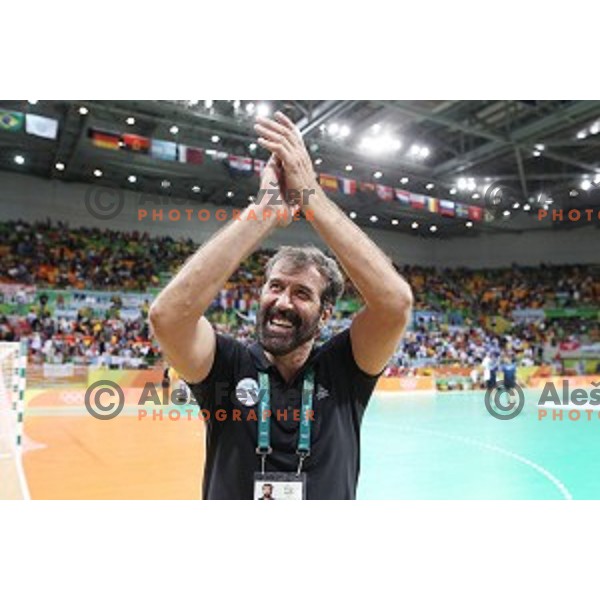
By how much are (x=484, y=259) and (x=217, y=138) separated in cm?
1672

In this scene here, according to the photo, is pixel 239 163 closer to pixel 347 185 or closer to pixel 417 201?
pixel 347 185

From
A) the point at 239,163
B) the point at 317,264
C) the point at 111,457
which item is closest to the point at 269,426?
the point at 317,264

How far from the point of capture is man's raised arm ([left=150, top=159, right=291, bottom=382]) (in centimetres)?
135

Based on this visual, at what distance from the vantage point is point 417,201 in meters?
22.1

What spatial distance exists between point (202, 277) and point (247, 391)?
0.46m

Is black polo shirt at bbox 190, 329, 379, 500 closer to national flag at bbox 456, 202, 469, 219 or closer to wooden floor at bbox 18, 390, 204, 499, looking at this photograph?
wooden floor at bbox 18, 390, 204, 499

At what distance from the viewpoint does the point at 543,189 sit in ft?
79.3

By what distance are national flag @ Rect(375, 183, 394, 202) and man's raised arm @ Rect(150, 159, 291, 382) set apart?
20.0 m

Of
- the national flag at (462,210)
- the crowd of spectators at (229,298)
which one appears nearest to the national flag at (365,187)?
the crowd of spectators at (229,298)

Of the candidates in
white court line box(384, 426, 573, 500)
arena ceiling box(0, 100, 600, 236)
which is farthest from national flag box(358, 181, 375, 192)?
white court line box(384, 426, 573, 500)

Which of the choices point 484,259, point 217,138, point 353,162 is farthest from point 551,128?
point 484,259

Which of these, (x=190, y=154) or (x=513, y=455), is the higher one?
(x=190, y=154)

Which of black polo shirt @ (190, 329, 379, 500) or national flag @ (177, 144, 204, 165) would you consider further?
national flag @ (177, 144, 204, 165)

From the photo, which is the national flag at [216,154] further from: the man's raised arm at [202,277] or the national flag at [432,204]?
the man's raised arm at [202,277]
